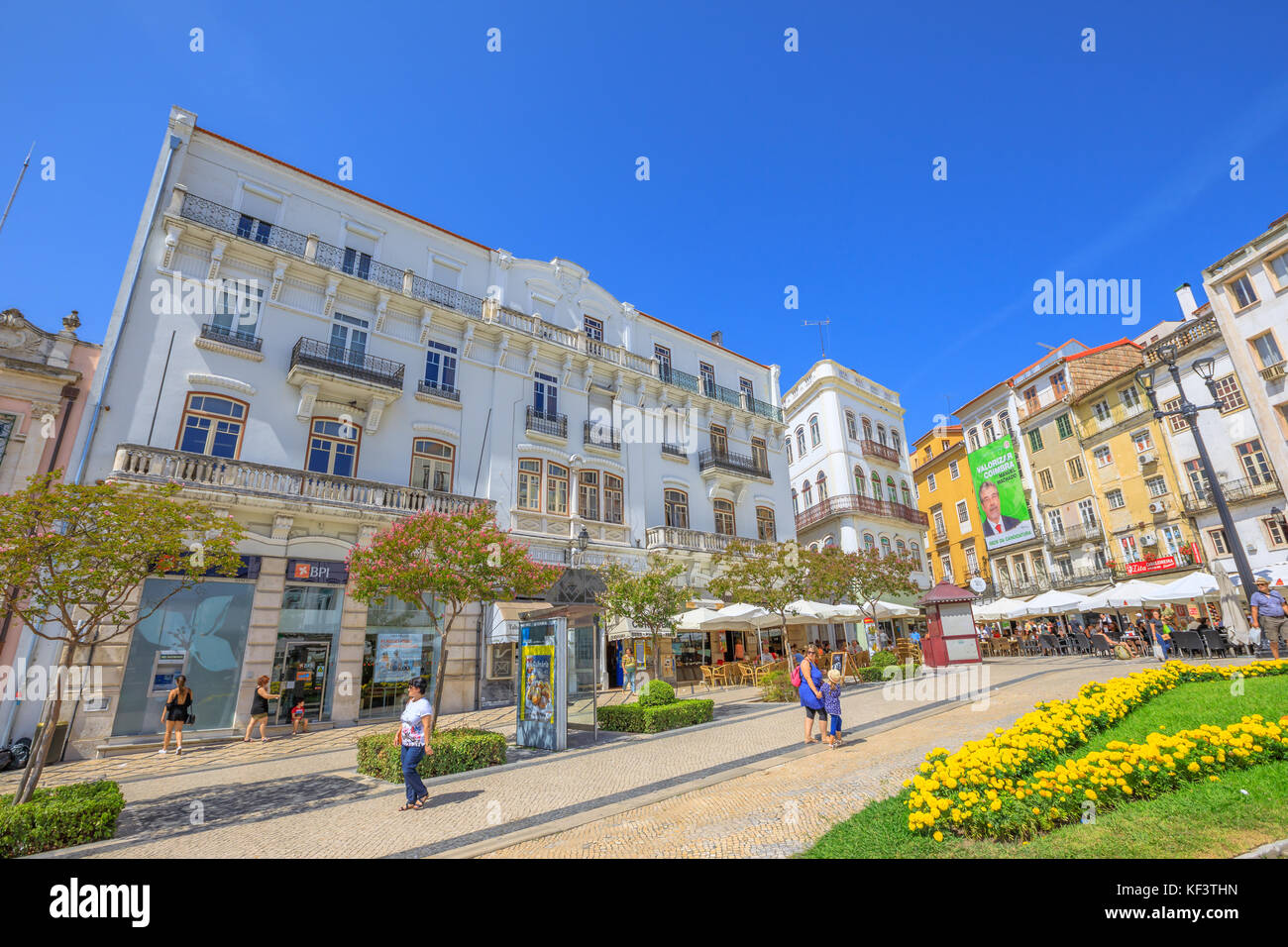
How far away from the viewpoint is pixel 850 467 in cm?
3606

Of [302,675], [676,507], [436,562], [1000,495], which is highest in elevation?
[1000,495]

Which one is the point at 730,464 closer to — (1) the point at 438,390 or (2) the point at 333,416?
(1) the point at 438,390

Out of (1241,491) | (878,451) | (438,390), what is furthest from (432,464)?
(1241,491)

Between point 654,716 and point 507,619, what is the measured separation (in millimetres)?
5726

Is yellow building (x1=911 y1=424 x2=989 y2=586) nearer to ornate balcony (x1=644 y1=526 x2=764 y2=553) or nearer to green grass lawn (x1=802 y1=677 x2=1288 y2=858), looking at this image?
ornate balcony (x1=644 y1=526 x2=764 y2=553)

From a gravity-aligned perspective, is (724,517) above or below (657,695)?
above

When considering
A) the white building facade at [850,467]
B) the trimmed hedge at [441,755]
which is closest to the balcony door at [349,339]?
the trimmed hedge at [441,755]

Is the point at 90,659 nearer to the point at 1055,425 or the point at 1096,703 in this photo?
the point at 1096,703

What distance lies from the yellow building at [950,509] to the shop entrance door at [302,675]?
3851 centimetres

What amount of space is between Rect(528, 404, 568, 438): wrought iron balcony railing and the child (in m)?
14.9

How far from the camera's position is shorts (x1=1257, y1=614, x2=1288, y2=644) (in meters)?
12.0

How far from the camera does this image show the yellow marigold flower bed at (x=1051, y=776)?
5.02m

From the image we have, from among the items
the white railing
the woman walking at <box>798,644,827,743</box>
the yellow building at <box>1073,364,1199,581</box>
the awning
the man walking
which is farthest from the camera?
the yellow building at <box>1073,364,1199,581</box>

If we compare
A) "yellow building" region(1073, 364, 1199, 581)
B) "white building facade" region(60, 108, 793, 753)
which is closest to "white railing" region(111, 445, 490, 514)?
"white building facade" region(60, 108, 793, 753)
